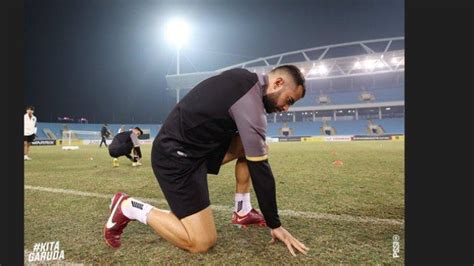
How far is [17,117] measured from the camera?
5.71 feet

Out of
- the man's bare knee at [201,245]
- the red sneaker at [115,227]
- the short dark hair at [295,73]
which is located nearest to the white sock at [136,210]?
the red sneaker at [115,227]

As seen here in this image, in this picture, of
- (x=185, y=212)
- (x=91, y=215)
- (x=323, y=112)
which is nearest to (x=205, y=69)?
(x=91, y=215)

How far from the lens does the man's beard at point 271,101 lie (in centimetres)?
160

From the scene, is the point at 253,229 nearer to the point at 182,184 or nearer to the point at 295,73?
the point at 182,184

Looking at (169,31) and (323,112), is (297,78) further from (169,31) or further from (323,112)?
(323,112)

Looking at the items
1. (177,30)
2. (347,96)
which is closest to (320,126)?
(347,96)

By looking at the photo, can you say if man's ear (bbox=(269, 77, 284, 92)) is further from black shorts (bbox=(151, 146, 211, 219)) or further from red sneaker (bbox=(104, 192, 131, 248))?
red sneaker (bbox=(104, 192, 131, 248))

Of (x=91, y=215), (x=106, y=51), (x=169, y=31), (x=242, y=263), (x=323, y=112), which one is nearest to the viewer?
(x=242, y=263)

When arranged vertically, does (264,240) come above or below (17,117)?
below

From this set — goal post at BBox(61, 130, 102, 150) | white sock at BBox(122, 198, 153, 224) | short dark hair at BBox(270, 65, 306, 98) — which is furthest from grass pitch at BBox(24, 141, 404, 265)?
goal post at BBox(61, 130, 102, 150)

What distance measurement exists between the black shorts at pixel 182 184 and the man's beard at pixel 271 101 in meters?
0.46

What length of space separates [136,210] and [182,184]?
0.30 m

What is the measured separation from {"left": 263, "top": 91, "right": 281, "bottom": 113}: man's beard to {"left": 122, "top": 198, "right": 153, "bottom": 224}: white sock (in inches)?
32.4

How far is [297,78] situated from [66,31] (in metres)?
1.82
